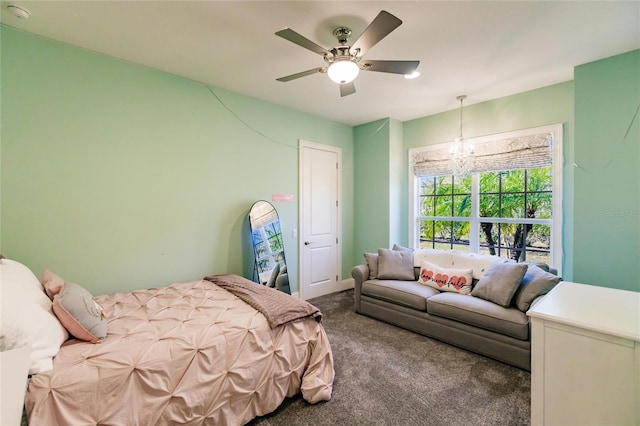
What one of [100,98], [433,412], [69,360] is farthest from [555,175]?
[100,98]

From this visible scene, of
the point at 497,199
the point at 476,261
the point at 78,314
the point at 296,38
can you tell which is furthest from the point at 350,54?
the point at 497,199

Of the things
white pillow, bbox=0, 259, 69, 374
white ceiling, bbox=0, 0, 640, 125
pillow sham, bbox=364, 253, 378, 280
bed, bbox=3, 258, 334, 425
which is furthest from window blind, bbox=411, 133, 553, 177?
white pillow, bbox=0, 259, 69, 374

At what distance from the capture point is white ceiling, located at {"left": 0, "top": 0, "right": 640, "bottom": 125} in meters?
2.00

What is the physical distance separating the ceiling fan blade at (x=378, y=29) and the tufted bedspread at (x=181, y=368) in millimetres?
2047

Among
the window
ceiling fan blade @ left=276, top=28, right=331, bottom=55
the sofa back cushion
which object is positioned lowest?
the sofa back cushion

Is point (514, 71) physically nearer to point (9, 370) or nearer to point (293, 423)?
point (293, 423)

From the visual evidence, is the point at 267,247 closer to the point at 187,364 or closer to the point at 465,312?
the point at 187,364

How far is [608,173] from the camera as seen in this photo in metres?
2.67

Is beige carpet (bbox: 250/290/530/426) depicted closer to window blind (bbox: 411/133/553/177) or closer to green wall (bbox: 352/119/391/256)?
green wall (bbox: 352/119/391/256)

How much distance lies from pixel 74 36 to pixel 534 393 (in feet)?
13.1

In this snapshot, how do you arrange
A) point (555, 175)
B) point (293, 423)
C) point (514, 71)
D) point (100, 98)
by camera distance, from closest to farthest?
point (293, 423), point (100, 98), point (514, 71), point (555, 175)

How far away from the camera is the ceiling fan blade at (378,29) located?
5.37ft

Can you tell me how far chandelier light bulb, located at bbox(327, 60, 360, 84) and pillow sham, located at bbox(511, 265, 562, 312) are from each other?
97.1 inches

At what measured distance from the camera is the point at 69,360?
4.75 ft
